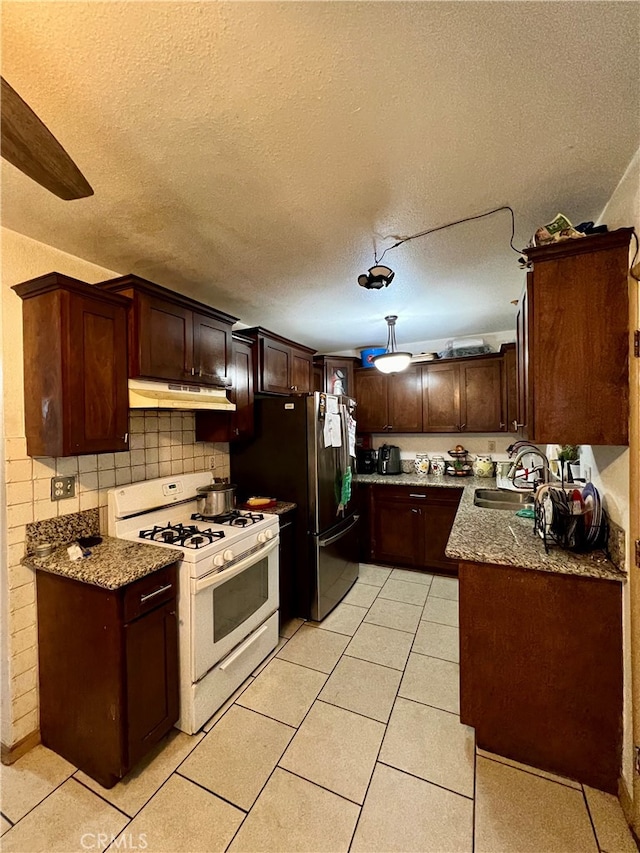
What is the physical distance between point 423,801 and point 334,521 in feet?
5.55

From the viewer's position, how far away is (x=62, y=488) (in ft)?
5.95

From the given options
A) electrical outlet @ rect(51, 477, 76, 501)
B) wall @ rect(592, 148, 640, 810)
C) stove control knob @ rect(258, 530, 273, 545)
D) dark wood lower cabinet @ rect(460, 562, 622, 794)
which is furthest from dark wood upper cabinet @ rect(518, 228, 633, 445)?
electrical outlet @ rect(51, 477, 76, 501)

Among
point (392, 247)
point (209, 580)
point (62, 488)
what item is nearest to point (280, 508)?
point (209, 580)

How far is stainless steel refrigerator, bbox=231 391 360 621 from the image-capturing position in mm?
2641

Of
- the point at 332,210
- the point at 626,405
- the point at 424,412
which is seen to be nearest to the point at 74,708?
the point at 332,210

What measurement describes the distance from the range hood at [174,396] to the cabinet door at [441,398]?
7.54 ft

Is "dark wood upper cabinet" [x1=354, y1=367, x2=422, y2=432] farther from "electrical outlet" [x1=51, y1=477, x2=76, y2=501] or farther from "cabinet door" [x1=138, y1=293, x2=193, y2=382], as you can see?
"electrical outlet" [x1=51, y1=477, x2=76, y2=501]

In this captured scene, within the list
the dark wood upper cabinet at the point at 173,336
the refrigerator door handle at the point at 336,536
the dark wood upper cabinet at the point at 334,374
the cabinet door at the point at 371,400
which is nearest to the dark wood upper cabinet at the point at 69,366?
the dark wood upper cabinet at the point at 173,336

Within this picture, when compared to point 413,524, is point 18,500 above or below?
above

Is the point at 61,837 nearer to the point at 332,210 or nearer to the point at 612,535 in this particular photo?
the point at 612,535

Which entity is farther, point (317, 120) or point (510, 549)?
point (510, 549)

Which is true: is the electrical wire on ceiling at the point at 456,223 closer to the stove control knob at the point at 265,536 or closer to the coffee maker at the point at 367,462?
the stove control knob at the point at 265,536

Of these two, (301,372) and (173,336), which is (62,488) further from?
(301,372)

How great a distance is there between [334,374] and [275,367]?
1.17 metres
